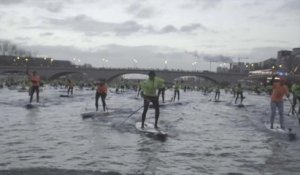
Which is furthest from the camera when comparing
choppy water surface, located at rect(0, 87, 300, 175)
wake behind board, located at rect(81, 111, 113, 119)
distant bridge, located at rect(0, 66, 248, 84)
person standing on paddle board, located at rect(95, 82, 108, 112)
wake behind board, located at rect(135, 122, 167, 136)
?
distant bridge, located at rect(0, 66, 248, 84)

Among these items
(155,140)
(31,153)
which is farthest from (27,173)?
(155,140)

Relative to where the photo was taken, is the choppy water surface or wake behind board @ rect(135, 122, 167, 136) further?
wake behind board @ rect(135, 122, 167, 136)

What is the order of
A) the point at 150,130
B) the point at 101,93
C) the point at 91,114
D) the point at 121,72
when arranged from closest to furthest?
the point at 150,130, the point at 91,114, the point at 101,93, the point at 121,72

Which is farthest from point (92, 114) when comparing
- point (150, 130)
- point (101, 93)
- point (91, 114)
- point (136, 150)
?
point (136, 150)

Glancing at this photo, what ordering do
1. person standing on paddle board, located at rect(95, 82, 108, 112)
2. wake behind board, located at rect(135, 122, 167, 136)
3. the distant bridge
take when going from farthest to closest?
the distant bridge → person standing on paddle board, located at rect(95, 82, 108, 112) → wake behind board, located at rect(135, 122, 167, 136)

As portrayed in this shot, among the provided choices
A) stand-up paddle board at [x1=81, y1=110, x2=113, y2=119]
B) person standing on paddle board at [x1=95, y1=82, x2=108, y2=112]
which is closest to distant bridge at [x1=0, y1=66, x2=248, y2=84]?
person standing on paddle board at [x1=95, y1=82, x2=108, y2=112]

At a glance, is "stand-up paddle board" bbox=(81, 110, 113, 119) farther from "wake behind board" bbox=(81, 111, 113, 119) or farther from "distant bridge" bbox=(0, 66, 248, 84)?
Answer: "distant bridge" bbox=(0, 66, 248, 84)

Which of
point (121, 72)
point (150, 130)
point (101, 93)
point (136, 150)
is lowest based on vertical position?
point (136, 150)

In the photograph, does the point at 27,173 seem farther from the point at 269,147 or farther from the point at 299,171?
the point at 269,147

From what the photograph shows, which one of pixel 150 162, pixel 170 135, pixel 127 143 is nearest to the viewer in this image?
pixel 150 162

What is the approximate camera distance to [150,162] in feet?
34.4

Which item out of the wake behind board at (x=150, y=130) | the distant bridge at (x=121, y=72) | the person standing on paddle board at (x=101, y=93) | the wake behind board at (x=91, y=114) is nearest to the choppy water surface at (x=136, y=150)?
the wake behind board at (x=150, y=130)

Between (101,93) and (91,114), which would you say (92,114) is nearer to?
(91,114)

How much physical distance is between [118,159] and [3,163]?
2.44 m
